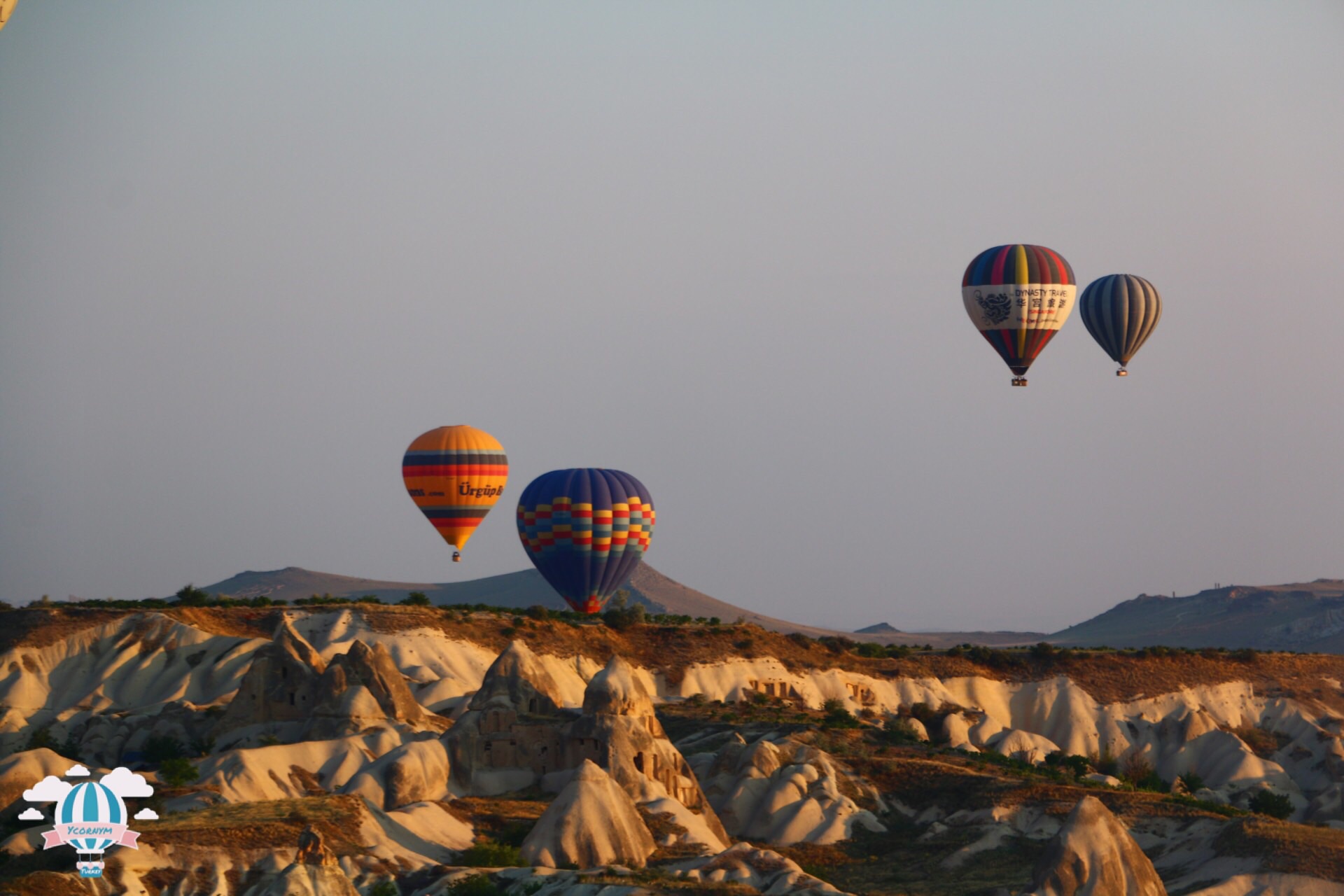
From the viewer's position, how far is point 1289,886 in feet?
249

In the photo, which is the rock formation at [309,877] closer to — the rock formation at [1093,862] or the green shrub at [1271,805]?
the rock formation at [1093,862]

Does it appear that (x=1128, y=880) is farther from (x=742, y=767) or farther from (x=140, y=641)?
(x=140, y=641)

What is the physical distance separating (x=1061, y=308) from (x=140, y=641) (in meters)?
57.5

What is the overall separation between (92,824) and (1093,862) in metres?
34.1

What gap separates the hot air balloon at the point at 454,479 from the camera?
127562mm

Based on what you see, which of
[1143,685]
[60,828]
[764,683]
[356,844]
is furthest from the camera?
[1143,685]

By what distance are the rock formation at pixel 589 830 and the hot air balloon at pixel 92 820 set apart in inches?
634

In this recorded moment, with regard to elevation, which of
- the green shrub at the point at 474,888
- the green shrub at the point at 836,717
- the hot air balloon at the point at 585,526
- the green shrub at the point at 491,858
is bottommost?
the green shrub at the point at 474,888

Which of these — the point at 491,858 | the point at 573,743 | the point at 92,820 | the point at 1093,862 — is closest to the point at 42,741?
the point at 573,743

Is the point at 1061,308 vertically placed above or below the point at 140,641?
above

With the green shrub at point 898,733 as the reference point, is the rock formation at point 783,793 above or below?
below

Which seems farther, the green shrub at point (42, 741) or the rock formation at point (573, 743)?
the green shrub at point (42, 741)

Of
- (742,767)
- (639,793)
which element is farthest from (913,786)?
(639,793)

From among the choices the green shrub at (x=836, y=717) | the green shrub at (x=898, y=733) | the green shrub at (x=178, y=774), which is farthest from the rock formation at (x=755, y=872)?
the green shrub at (x=836, y=717)
